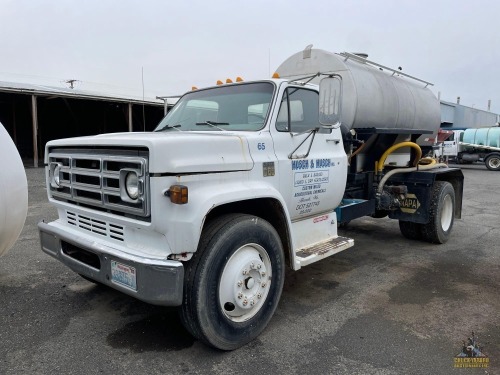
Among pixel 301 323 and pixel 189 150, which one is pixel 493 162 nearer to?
pixel 301 323

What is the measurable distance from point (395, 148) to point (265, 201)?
326 cm

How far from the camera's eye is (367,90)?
5.46 m

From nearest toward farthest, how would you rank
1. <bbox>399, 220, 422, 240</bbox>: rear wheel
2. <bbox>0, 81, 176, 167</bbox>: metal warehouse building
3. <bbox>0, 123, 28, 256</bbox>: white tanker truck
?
<bbox>0, 123, 28, 256</bbox>: white tanker truck → <bbox>399, 220, 422, 240</bbox>: rear wheel → <bbox>0, 81, 176, 167</bbox>: metal warehouse building

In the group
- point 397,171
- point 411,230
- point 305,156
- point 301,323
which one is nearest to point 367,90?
point 397,171

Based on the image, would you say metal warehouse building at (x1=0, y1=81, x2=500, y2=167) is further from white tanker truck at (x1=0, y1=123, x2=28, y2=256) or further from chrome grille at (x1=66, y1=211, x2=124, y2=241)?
chrome grille at (x1=66, y1=211, x2=124, y2=241)

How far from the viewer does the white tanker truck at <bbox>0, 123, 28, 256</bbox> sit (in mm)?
4059

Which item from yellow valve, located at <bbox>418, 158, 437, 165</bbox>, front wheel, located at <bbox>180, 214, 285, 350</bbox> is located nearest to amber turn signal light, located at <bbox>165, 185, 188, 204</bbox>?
front wheel, located at <bbox>180, 214, 285, 350</bbox>

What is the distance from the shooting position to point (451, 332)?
3.53m

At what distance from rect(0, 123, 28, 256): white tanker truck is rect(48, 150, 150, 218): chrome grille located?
25.3 inches

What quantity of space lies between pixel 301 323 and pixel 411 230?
3773 mm

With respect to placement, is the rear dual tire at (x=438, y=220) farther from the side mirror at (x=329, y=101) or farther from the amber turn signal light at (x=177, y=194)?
the amber turn signal light at (x=177, y=194)

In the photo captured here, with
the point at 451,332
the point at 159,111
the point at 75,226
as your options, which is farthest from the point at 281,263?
the point at 159,111

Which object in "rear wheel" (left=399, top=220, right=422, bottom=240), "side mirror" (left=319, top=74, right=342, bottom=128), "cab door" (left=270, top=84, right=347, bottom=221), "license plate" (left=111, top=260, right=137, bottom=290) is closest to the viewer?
"license plate" (left=111, top=260, right=137, bottom=290)
